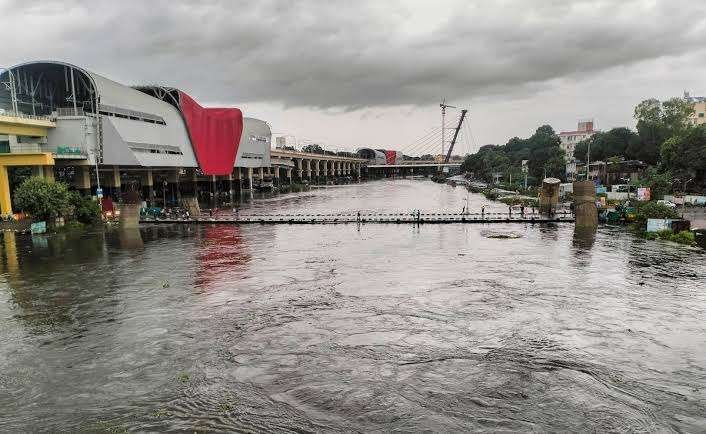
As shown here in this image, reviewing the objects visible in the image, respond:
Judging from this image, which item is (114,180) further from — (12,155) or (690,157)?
(690,157)

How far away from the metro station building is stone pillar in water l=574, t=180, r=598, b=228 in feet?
191

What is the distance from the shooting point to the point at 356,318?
21.0 meters

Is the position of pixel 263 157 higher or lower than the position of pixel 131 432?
higher

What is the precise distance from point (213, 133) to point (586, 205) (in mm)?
77744

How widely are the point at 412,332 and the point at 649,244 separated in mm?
29335

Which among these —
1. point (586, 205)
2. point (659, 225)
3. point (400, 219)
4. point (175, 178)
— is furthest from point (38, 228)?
point (659, 225)

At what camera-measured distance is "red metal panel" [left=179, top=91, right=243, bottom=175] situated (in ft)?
303

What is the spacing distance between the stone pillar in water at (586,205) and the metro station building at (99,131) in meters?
58.3

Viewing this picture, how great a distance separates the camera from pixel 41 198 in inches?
1891

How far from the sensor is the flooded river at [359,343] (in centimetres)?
1348

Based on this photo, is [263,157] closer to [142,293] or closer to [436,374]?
[142,293]

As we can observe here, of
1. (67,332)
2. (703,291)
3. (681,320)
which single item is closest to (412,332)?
(681,320)

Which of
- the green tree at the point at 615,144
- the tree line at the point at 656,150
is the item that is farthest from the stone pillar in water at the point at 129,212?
the green tree at the point at 615,144

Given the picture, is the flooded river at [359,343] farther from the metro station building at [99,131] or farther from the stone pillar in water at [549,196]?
the metro station building at [99,131]
